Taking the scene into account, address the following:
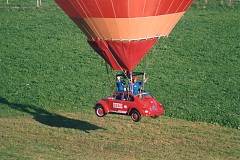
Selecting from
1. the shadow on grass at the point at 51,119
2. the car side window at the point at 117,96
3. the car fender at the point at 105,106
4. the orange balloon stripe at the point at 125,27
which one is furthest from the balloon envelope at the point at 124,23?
the shadow on grass at the point at 51,119

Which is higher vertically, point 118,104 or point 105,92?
point 105,92

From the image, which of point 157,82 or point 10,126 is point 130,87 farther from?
point 157,82

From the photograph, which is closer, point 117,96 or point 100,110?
point 117,96

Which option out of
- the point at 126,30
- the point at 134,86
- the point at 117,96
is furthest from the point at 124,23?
the point at 117,96

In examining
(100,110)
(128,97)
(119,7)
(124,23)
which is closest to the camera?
(119,7)

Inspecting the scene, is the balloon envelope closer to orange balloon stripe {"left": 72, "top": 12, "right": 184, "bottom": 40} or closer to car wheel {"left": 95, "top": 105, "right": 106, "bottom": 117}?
orange balloon stripe {"left": 72, "top": 12, "right": 184, "bottom": 40}

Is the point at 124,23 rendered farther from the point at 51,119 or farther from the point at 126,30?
the point at 51,119
